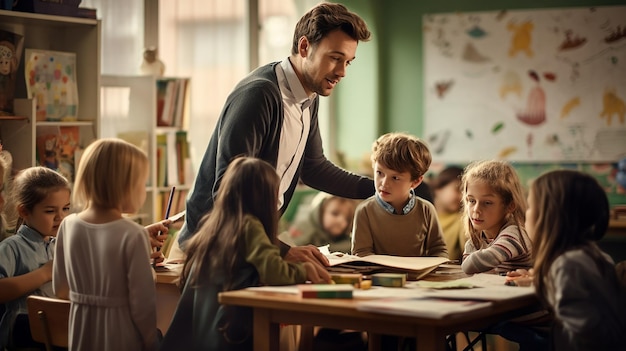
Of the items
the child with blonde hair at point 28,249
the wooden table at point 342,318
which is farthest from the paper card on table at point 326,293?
the child with blonde hair at point 28,249

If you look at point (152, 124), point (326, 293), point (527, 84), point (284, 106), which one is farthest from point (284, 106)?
point (527, 84)

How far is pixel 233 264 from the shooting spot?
2.28 m

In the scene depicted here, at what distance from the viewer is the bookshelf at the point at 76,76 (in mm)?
4121

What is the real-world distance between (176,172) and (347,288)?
3243 millimetres

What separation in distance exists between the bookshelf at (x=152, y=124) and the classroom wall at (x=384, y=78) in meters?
1.63

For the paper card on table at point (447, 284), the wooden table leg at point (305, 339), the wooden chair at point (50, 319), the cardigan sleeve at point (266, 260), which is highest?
the cardigan sleeve at point (266, 260)

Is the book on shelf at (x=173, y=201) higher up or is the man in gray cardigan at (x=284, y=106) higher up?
the man in gray cardigan at (x=284, y=106)

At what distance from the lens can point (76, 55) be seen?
4547 millimetres

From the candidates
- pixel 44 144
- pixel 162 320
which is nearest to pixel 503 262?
pixel 162 320

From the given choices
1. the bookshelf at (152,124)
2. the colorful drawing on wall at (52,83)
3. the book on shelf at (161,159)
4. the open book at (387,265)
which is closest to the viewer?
the open book at (387,265)

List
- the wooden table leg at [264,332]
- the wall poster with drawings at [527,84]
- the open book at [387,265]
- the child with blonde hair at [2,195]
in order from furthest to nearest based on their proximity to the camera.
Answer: the wall poster with drawings at [527,84] < the child with blonde hair at [2,195] < the open book at [387,265] < the wooden table leg at [264,332]

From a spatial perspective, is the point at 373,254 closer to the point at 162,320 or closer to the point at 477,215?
the point at 477,215

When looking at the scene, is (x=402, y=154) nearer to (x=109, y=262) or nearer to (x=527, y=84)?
(x=109, y=262)

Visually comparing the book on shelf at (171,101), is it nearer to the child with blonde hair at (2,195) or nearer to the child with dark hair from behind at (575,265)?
the child with blonde hair at (2,195)
